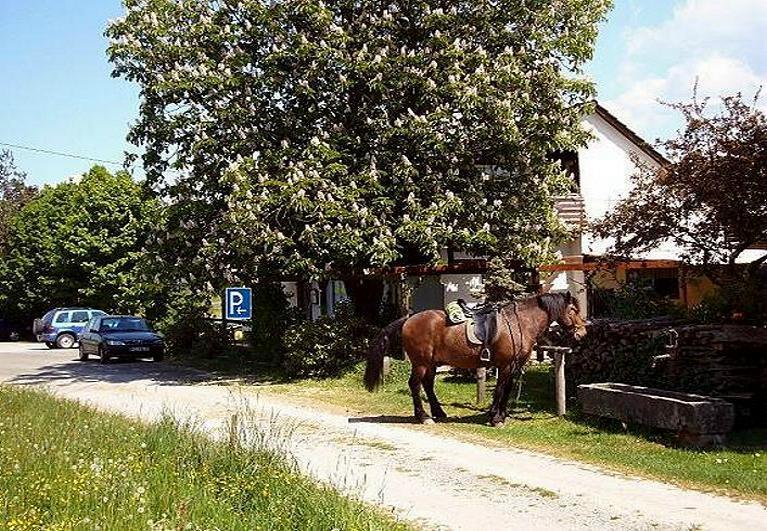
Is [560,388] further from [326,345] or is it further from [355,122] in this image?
[355,122]

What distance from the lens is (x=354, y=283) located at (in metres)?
23.2

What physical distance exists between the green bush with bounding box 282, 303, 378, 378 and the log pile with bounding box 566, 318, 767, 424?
8129 millimetres

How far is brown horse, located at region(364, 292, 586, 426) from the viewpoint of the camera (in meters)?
14.0

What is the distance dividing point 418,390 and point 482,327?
1433 millimetres

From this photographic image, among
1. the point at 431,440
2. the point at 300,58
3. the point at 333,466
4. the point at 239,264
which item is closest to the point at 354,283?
the point at 239,264

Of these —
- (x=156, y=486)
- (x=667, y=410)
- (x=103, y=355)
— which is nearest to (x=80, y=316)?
(x=103, y=355)

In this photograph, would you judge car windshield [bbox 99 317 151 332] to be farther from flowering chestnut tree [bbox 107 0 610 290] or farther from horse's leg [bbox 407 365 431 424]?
horse's leg [bbox 407 365 431 424]

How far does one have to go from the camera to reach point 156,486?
24.3 feet

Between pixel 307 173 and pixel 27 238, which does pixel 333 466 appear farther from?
pixel 27 238

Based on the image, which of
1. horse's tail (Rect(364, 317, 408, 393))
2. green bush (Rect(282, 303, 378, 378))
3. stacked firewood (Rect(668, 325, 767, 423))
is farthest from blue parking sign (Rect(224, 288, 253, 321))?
green bush (Rect(282, 303, 378, 378))

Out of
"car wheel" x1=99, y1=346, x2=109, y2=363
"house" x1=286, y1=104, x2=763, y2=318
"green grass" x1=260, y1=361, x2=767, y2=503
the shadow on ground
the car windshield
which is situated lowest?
"green grass" x1=260, y1=361, x2=767, y2=503

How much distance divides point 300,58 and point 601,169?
45.3 ft

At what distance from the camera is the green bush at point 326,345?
21266 millimetres

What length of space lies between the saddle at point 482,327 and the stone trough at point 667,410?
159 centimetres
